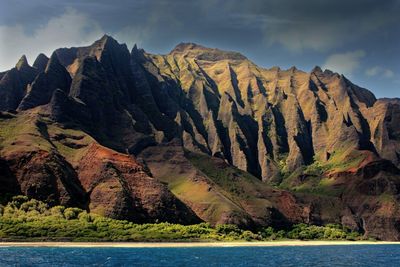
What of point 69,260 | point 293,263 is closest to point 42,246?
point 69,260

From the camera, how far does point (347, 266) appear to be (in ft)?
422

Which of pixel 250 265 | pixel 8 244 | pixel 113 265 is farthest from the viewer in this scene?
pixel 8 244

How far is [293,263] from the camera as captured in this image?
13275 centimetres

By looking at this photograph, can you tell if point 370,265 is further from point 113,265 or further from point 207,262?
point 113,265

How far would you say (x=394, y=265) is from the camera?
132m

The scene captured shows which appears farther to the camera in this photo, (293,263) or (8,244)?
(8,244)

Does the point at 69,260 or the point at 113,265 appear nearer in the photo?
the point at 113,265

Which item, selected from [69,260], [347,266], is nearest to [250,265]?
[347,266]

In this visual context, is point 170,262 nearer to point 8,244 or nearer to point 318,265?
point 318,265

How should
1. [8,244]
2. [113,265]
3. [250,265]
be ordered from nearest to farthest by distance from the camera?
[113,265] → [250,265] → [8,244]

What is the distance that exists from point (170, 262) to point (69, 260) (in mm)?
22455

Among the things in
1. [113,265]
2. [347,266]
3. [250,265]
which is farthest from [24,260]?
[347,266]

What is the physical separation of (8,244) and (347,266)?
388 feet

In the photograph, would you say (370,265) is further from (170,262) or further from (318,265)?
(170,262)
